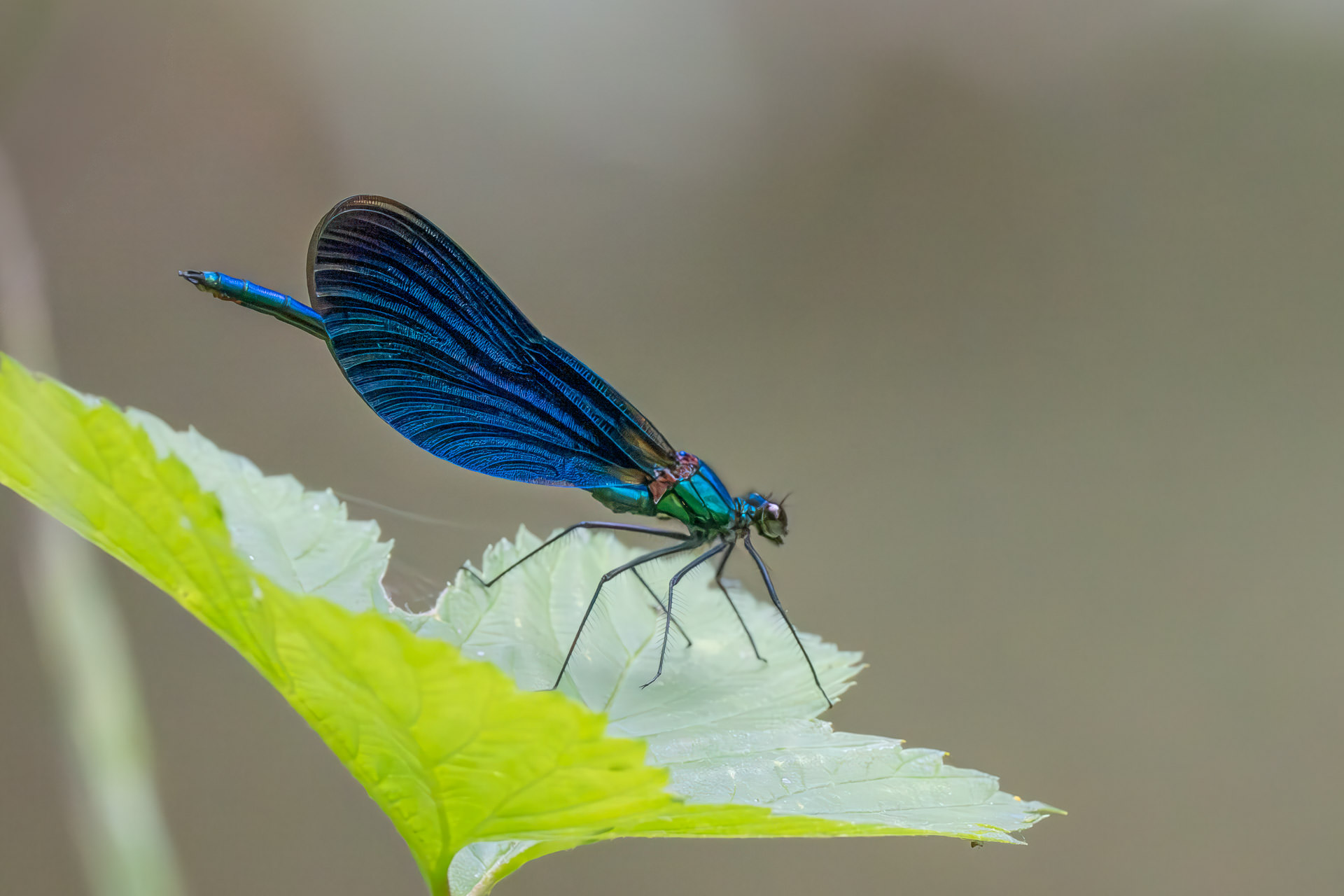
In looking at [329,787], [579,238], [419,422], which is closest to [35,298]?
[419,422]

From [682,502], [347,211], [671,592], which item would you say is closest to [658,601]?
[671,592]

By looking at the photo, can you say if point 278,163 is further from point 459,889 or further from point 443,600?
point 459,889

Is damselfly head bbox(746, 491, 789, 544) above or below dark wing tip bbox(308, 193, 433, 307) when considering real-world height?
below

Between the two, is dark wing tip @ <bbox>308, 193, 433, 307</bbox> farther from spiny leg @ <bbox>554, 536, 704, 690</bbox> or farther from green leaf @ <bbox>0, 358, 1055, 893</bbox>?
spiny leg @ <bbox>554, 536, 704, 690</bbox>

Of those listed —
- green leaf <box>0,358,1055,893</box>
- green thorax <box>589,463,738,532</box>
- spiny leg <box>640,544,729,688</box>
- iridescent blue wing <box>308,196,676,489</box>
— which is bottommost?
green leaf <box>0,358,1055,893</box>

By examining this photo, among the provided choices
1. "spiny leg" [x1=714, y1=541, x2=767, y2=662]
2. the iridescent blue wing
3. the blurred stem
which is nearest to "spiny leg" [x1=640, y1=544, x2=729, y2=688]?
"spiny leg" [x1=714, y1=541, x2=767, y2=662]

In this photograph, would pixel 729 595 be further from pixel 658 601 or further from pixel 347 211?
pixel 347 211
